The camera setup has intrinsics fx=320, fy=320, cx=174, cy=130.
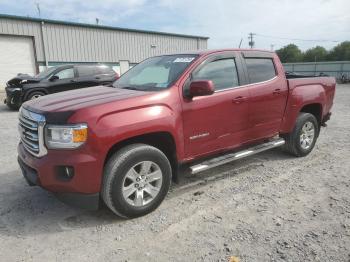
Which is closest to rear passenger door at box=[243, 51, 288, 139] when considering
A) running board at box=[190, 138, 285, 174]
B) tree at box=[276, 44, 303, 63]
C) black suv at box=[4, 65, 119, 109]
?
running board at box=[190, 138, 285, 174]

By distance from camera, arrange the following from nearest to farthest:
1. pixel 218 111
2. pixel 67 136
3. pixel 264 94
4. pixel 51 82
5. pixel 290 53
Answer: pixel 67 136 < pixel 218 111 < pixel 264 94 < pixel 51 82 < pixel 290 53

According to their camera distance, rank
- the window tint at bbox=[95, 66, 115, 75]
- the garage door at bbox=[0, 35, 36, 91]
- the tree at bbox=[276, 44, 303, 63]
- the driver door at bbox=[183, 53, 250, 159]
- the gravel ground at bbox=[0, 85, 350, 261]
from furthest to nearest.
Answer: the tree at bbox=[276, 44, 303, 63], the garage door at bbox=[0, 35, 36, 91], the window tint at bbox=[95, 66, 115, 75], the driver door at bbox=[183, 53, 250, 159], the gravel ground at bbox=[0, 85, 350, 261]

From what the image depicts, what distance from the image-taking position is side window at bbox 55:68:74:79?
39.0ft

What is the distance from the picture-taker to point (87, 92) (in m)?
4.02

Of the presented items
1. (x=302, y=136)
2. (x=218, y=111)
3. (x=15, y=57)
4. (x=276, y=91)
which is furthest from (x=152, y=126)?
(x=15, y=57)

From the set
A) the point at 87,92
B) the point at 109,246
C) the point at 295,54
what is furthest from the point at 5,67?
the point at 295,54

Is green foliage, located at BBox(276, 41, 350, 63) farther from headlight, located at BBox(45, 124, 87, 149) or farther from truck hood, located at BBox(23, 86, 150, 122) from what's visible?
headlight, located at BBox(45, 124, 87, 149)

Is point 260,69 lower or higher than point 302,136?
higher

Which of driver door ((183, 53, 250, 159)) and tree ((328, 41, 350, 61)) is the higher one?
tree ((328, 41, 350, 61))

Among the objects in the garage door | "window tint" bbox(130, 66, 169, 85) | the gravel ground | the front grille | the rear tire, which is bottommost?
the gravel ground

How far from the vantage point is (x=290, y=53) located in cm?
8356

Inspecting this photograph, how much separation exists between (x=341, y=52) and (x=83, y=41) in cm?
5889

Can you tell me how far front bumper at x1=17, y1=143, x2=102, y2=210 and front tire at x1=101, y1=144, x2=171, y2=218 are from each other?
0.13m

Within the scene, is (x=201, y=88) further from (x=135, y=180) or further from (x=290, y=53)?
(x=290, y=53)
